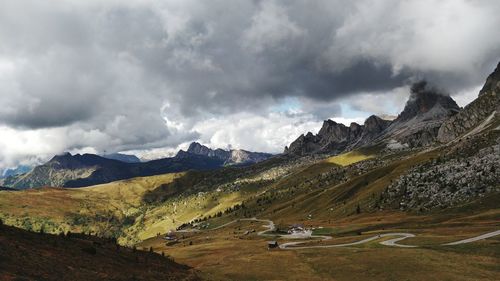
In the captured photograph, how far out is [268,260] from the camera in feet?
255

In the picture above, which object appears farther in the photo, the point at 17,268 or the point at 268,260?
the point at 268,260

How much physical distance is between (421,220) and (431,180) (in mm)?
40563

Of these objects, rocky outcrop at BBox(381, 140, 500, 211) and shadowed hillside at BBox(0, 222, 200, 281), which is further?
rocky outcrop at BBox(381, 140, 500, 211)

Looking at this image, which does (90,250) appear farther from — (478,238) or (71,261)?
(478,238)

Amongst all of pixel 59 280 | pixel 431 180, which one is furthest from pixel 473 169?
pixel 59 280

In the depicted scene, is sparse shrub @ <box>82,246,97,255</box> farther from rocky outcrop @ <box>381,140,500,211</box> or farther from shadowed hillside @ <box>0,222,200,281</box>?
rocky outcrop @ <box>381,140,500,211</box>

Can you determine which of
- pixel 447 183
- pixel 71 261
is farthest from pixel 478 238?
pixel 447 183

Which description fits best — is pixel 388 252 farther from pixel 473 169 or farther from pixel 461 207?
pixel 473 169

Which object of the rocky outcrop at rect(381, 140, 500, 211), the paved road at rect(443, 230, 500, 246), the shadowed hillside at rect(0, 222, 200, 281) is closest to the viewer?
the shadowed hillside at rect(0, 222, 200, 281)

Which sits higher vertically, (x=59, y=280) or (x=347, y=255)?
(x=59, y=280)

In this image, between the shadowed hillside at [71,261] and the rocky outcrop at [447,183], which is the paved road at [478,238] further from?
the rocky outcrop at [447,183]

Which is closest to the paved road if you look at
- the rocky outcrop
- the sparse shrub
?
the rocky outcrop

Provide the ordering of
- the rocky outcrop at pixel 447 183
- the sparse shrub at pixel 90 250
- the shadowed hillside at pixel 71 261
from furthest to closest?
the rocky outcrop at pixel 447 183 < the sparse shrub at pixel 90 250 < the shadowed hillside at pixel 71 261

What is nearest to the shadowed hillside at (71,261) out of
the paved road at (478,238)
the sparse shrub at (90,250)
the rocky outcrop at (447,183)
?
the sparse shrub at (90,250)
